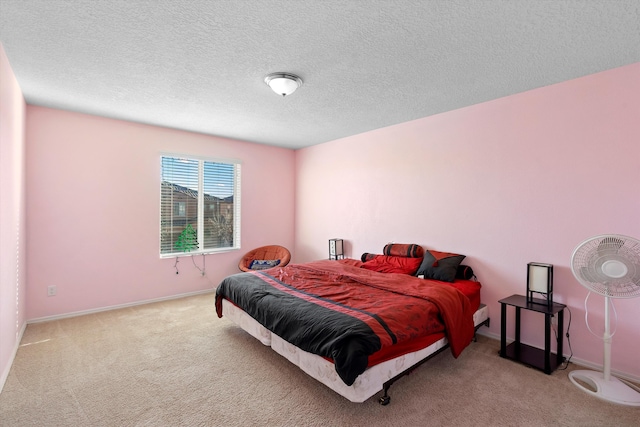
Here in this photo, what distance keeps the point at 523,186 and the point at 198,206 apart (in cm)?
442

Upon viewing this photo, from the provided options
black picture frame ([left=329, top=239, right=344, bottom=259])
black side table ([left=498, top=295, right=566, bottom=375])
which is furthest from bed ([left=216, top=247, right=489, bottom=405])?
black picture frame ([left=329, top=239, right=344, bottom=259])

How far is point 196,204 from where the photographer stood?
16.0ft

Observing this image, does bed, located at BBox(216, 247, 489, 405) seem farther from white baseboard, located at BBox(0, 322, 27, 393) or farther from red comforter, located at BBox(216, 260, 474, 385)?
white baseboard, located at BBox(0, 322, 27, 393)

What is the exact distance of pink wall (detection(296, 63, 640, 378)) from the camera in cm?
249

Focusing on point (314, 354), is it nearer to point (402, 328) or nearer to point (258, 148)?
point (402, 328)

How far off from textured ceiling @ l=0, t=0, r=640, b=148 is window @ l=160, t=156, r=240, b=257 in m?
1.38

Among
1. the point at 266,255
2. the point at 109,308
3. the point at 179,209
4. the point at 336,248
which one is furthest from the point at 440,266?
the point at 109,308

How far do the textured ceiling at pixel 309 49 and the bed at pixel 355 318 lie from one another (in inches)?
76.1

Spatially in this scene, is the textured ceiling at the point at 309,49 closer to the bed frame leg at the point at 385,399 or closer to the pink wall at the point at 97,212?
the pink wall at the point at 97,212

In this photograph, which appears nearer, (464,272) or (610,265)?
(610,265)

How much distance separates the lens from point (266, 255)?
5.33m

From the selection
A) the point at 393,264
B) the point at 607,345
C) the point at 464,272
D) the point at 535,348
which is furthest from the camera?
the point at 393,264

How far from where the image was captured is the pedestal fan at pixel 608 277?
7.13ft

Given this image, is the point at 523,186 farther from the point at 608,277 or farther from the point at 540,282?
the point at 608,277
